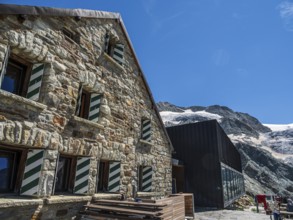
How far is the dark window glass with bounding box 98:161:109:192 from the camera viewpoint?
8.63 metres

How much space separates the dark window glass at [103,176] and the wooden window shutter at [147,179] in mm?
2681

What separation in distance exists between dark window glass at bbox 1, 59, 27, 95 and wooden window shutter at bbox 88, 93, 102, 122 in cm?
259

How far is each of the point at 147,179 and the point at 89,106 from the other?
16.2 ft

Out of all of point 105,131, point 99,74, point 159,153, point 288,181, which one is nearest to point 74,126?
point 105,131

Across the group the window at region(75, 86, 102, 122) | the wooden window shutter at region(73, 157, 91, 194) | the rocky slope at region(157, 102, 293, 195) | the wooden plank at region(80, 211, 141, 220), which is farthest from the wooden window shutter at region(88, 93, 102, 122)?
the rocky slope at region(157, 102, 293, 195)

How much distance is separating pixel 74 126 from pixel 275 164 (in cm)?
4800

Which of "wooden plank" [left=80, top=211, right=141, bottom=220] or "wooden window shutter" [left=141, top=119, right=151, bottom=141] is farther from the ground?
"wooden window shutter" [left=141, top=119, right=151, bottom=141]

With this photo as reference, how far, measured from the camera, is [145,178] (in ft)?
36.4

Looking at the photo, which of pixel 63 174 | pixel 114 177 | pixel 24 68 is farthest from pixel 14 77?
pixel 114 177

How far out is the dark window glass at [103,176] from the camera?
8633 millimetres

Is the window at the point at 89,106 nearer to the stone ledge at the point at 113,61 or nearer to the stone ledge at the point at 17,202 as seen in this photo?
the stone ledge at the point at 113,61

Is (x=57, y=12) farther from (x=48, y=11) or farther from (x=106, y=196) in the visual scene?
(x=106, y=196)

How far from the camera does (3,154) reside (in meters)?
5.65

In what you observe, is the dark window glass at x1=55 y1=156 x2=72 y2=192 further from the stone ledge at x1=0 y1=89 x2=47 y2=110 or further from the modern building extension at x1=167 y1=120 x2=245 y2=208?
the modern building extension at x1=167 y1=120 x2=245 y2=208
